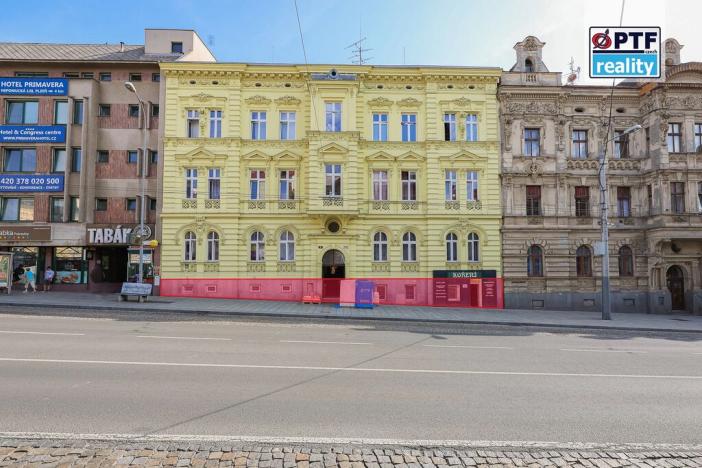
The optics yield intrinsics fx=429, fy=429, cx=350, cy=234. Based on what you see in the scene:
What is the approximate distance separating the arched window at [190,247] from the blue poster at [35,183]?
848cm

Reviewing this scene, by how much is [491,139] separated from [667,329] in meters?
13.3

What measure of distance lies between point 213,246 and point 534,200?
763 inches

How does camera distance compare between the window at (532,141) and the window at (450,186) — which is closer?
the window at (450,186)

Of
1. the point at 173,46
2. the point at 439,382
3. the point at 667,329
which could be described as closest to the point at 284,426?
the point at 439,382

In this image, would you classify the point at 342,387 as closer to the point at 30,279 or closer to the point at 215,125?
the point at 215,125

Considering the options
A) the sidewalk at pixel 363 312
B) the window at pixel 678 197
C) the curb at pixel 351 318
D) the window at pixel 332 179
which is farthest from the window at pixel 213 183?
the window at pixel 678 197

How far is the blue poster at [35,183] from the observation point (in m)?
25.9

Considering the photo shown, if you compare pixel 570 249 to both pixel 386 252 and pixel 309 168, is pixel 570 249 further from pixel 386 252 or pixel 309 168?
pixel 309 168

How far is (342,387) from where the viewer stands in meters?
7.20

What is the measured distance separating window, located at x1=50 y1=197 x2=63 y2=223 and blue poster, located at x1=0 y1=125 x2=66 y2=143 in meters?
3.58

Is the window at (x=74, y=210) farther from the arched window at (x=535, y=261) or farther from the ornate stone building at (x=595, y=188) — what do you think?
the arched window at (x=535, y=261)

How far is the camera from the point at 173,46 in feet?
92.8

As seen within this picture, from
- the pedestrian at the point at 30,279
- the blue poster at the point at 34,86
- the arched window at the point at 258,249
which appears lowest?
the pedestrian at the point at 30,279

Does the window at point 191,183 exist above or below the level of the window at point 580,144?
below
